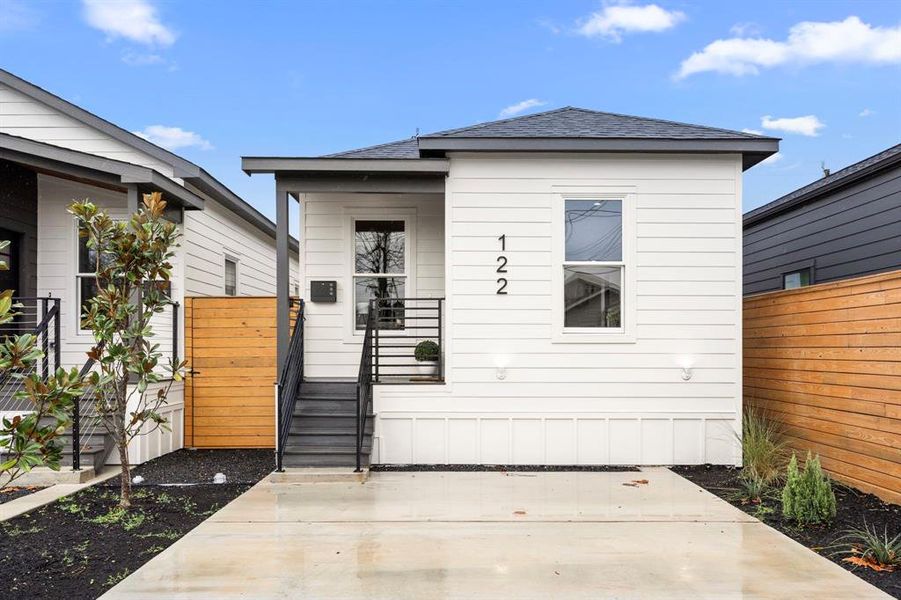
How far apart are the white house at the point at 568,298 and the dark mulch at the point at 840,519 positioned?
3.60 ft

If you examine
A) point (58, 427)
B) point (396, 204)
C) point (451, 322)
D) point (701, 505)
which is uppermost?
point (396, 204)

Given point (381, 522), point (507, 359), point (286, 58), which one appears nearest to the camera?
point (381, 522)

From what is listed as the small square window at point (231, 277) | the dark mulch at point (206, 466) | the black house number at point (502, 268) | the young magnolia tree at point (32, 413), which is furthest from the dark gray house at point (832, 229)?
the small square window at point (231, 277)

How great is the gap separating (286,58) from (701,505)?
14.6 meters

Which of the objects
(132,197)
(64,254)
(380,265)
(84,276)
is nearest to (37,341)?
(84,276)

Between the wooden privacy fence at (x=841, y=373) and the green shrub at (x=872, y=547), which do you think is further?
the wooden privacy fence at (x=841, y=373)

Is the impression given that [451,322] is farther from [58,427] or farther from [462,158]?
[58,427]

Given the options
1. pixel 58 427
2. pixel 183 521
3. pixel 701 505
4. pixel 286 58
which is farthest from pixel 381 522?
pixel 286 58

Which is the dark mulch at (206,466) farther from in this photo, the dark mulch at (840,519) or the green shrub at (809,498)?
the green shrub at (809,498)

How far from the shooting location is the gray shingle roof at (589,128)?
6066 mm

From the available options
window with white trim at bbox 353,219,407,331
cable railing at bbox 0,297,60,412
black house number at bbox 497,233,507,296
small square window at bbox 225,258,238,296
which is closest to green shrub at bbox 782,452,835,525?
black house number at bbox 497,233,507,296

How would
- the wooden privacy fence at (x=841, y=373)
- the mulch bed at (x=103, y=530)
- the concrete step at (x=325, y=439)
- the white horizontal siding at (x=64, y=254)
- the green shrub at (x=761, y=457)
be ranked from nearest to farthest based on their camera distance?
1. the mulch bed at (x=103, y=530)
2. the wooden privacy fence at (x=841, y=373)
3. the green shrub at (x=761, y=457)
4. the concrete step at (x=325, y=439)
5. the white horizontal siding at (x=64, y=254)

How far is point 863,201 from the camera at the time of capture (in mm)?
7312

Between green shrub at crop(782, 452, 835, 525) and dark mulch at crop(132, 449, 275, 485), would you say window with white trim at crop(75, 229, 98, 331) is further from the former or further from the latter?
green shrub at crop(782, 452, 835, 525)
